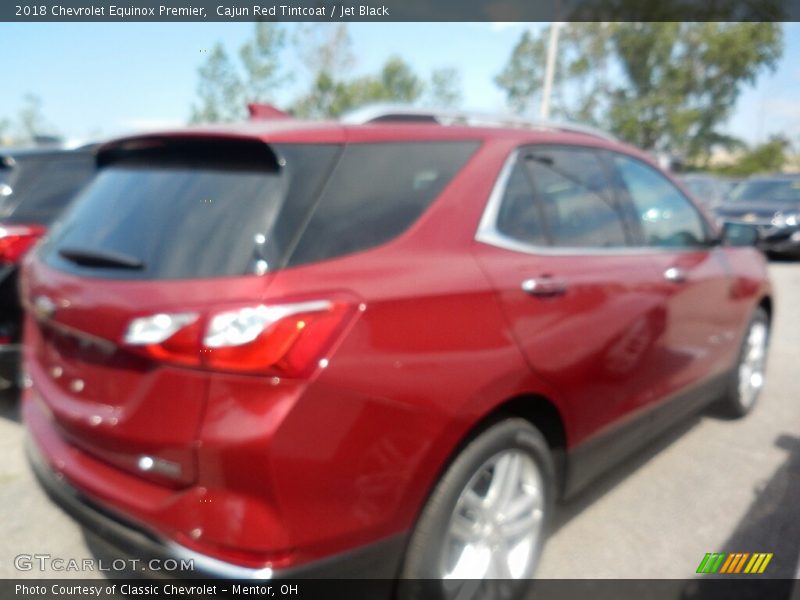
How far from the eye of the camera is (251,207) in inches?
Result: 65.0

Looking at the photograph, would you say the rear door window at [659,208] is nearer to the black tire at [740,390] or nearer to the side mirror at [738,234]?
the side mirror at [738,234]

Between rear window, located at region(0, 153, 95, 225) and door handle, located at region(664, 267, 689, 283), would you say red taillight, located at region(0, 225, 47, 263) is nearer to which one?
rear window, located at region(0, 153, 95, 225)

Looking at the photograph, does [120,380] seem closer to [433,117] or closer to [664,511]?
[433,117]

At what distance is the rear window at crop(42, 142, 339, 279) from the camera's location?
1.60 meters

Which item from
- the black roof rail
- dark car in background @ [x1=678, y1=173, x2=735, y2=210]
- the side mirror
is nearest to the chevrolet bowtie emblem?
the black roof rail

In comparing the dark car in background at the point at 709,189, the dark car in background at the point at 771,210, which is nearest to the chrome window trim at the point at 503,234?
the dark car in background at the point at 771,210

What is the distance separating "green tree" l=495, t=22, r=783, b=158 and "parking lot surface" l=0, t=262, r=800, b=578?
2906cm

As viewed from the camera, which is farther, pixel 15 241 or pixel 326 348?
pixel 15 241

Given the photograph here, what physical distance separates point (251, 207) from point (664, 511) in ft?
7.78

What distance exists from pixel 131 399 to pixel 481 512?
3.66 feet

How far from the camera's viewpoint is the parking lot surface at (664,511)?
8.27 ft

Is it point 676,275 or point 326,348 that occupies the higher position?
point 326,348

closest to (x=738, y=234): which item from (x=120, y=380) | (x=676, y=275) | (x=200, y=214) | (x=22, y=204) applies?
(x=676, y=275)

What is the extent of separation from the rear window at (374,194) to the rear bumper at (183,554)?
0.76 meters
